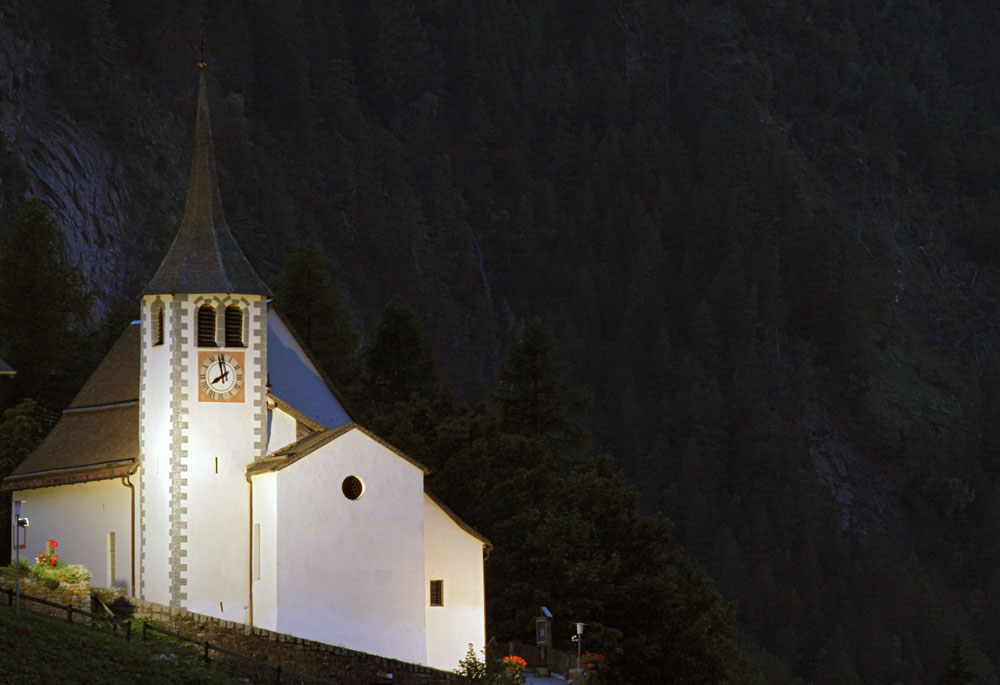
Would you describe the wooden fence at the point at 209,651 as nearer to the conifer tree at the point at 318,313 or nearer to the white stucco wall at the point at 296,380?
the white stucco wall at the point at 296,380

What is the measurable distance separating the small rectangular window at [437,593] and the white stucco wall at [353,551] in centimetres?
349

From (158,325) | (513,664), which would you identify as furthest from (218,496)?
(513,664)

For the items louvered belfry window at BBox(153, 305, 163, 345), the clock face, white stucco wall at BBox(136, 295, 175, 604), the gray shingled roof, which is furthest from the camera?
the gray shingled roof

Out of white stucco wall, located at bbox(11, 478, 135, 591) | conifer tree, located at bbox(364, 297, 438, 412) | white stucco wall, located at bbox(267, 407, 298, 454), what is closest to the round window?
white stucco wall, located at bbox(267, 407, 298, 454)

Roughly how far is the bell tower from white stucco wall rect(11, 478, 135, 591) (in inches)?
46.1

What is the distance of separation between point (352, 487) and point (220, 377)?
4693 mm

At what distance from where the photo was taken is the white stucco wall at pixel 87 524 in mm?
57344

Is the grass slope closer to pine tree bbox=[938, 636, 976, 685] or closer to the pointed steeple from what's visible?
the pointed steeple

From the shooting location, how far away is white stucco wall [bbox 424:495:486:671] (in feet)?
195

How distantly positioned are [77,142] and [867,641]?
69878 millimetres

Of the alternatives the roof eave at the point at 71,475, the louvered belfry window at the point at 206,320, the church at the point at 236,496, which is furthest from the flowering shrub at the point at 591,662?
the louvered belfry window at the point at 206,320

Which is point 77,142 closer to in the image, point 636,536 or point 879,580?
point 636,536

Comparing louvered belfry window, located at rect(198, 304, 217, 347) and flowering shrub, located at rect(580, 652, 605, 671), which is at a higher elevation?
louvered belfry window, located at rect(198, 304, 217, 347)

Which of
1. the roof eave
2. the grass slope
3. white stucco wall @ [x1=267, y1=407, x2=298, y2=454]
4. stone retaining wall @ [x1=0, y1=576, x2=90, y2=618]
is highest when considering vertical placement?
white stucco wall @ [x1=267, y1=407, x2=298, y2=454]
